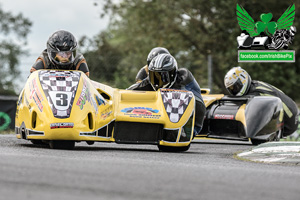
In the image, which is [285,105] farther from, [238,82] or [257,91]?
[238,82]

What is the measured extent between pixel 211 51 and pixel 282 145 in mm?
20551

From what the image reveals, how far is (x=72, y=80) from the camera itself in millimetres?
8875

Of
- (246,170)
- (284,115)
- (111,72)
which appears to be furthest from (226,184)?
(111,72)

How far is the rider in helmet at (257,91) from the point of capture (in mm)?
14156

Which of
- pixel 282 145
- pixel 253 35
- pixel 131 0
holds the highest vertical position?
pixel 131 0

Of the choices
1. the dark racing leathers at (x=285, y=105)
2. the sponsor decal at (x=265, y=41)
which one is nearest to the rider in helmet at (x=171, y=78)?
the dark racing leathers at (x=285, y=105)

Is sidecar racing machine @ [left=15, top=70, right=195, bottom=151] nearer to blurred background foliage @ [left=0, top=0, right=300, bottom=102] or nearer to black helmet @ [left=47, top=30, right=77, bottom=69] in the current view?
black helmet @ [left=47, top=30, right=77, bottom=69]

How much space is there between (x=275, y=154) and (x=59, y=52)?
10.9 ft

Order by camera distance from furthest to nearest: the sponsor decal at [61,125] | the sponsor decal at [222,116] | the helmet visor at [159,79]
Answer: the sponsor decal at [222,116] → the helmet visor at [159,79] → the sponsor decal at [61,125]

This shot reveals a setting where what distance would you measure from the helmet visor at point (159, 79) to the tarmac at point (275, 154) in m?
1.72

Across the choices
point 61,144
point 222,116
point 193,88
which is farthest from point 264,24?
point 61,144

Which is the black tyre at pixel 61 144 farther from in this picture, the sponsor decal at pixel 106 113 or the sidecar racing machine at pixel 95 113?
the sponsor decal at pixel 106 113

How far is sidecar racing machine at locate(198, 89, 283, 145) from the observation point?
1255 cm

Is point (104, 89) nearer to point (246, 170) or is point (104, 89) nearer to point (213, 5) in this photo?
point (246, 170)
